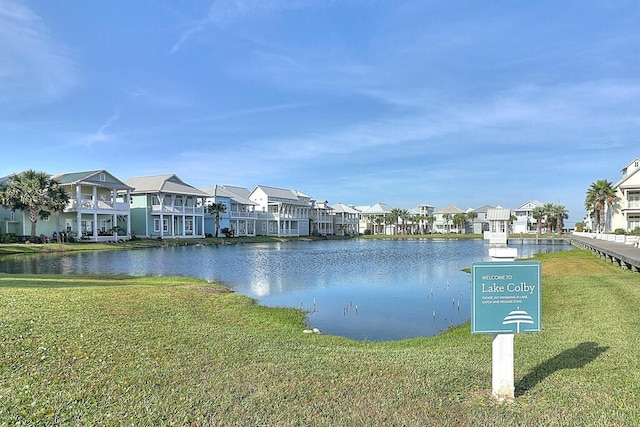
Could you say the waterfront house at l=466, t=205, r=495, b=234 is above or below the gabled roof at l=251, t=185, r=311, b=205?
below

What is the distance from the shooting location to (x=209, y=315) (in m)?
11.0

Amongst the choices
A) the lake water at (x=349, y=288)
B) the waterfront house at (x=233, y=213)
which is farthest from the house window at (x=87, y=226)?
the waterfront house at (x=233, y=213)

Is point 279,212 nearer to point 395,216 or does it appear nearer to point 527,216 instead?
point 395,216

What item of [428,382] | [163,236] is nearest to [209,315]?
[428,382]

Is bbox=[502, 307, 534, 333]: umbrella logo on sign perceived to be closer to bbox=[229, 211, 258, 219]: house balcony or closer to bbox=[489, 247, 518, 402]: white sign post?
bbox=[489, 247, 518, 402]: white sign post

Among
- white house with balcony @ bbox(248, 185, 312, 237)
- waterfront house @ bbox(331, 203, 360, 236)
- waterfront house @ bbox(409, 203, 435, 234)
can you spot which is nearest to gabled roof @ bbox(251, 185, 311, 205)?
white house with balcony @ bbox(248, 185, 312, 237)

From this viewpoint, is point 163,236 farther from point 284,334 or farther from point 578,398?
point 578,398

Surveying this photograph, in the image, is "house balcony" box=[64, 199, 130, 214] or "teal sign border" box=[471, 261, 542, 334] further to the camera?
"house balcony" box=[64, 199, 130, 214]

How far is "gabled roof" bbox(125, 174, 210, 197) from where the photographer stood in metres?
59.9

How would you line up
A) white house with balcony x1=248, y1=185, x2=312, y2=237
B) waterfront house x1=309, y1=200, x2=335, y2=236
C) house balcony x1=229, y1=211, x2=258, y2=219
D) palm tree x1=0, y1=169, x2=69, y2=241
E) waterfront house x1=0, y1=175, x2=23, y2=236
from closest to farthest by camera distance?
palm tree x1=0, y1=169, x2=69, y2=241 < waterfront house x1=0, y1=175, x2=23, y2=236 < house balcony x1=229, y1=211, x2=258, y2=219 < white house with balcony x1=248, y1=185, x2=312, y2=237 < waterfront house x1=309, y1=200, x2=335, y2=236

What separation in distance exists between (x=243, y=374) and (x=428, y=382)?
2.39 metres

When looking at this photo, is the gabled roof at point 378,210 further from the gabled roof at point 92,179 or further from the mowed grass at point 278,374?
the mowed grass at point 278,374

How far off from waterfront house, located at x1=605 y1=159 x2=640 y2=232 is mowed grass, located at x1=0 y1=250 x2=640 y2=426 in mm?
47168

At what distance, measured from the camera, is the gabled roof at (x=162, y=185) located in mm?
59938
